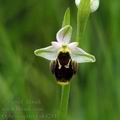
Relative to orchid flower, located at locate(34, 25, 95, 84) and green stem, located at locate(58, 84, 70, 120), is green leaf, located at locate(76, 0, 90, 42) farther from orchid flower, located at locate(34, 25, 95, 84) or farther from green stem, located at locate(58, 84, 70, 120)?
green stem, located at locate(58, 84, 70, 120)

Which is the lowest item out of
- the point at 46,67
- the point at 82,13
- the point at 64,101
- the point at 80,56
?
the point at 46,67

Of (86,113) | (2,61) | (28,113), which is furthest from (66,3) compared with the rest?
(28,113)

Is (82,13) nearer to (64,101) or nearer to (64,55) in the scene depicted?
(64,55)

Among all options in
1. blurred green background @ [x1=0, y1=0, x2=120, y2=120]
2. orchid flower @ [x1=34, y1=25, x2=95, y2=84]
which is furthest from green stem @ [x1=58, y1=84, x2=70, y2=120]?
blurred green background @ [x1=0, y1=0, x2=120, y2=120]

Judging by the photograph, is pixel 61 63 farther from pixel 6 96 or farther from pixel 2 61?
pixel 2 61

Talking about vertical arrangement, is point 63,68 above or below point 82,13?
below

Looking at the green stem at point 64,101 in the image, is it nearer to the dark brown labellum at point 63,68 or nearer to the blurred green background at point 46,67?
the dark brown labellum at point 63,68

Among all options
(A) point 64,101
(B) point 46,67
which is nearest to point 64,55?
(A) point 64,101
